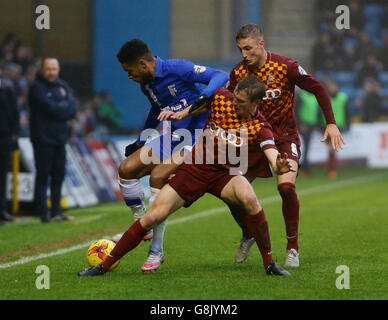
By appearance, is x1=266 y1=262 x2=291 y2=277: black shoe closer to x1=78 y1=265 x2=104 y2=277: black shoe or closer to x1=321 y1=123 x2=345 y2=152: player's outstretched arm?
x1=321 y1=123 x2=345 y2=152: player's outstretched arm

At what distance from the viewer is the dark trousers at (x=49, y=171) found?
1142cm

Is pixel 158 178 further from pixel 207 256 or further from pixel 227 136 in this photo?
pixel 207 256

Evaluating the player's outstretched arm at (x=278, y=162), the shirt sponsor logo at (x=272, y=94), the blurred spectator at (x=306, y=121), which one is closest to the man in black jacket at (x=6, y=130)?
the shirt sponsor logo at (x=272, y=94)

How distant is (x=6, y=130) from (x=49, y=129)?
557mm

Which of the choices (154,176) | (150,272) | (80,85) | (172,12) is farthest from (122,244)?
(172,12)

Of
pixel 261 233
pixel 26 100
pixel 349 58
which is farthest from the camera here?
pixel 349 58

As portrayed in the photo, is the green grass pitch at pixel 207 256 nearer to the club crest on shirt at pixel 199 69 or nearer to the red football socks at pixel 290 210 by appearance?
the red football socks at pixel 290 210

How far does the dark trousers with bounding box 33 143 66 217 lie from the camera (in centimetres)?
1142

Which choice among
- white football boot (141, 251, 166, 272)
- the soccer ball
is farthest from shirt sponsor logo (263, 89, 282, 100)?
the soccer ball

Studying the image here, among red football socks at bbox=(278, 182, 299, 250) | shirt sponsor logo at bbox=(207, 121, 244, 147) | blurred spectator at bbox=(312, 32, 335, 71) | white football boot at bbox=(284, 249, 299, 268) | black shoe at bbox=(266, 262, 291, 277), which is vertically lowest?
blurred spectator at bbox=(312, 32, 335, 71)

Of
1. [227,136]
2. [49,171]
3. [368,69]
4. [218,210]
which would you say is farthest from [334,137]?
[368,69]

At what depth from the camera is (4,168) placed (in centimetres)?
1146

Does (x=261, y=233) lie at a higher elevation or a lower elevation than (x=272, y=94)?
lower

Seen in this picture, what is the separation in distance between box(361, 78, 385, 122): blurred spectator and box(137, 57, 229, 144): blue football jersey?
18423 mm
